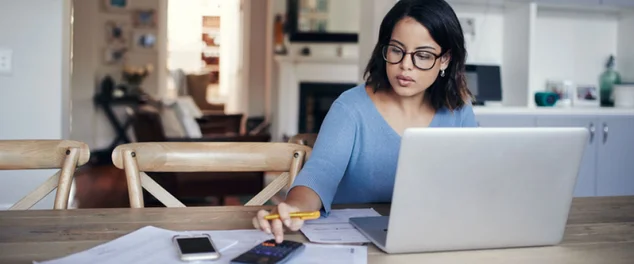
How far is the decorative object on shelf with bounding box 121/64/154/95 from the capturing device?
783cm

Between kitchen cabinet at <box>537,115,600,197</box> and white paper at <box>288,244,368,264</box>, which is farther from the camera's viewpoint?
kitchen cabinet at <box>537,115,600,197</box>

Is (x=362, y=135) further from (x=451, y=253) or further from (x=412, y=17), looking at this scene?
(x=451, y=253)

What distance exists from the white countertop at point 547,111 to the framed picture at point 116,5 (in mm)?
5358

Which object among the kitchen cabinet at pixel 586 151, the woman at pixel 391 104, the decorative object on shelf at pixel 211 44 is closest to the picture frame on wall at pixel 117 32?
the decorative object on shelf at pixel 211 44

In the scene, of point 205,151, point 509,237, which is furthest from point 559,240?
point 205,151

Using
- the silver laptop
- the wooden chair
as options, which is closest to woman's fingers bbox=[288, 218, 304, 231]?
the silver laptop

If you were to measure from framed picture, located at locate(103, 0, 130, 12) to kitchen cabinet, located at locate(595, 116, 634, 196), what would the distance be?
5701 mm

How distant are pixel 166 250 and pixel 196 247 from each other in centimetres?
5

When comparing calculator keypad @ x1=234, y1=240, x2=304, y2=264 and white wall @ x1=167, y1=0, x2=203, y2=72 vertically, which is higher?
white wall @ x1=167, y1=0, x2=203, y2=72

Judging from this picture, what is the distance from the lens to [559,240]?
1223 millimetres

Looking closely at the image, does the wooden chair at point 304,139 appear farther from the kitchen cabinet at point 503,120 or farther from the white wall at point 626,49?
the white wall at point 626,49

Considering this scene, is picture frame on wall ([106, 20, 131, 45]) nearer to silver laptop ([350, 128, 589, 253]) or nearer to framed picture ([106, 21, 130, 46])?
framed picture ([106, 21, 130, 46])

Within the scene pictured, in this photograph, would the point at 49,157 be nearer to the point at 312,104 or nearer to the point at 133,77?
the point at 312,104

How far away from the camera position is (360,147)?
166 centimetres
